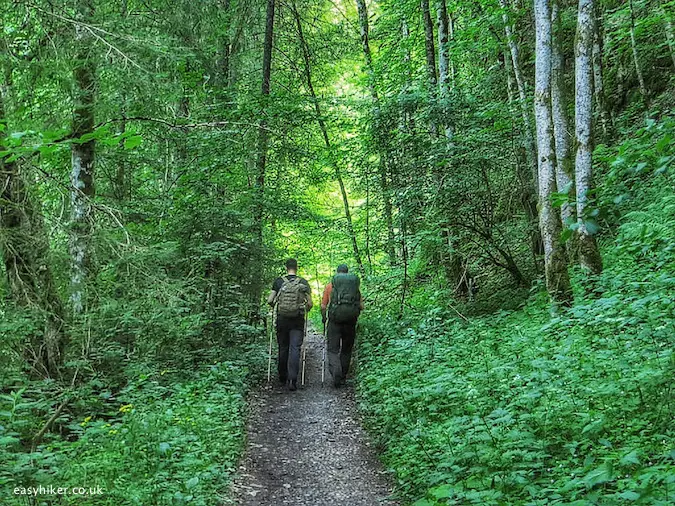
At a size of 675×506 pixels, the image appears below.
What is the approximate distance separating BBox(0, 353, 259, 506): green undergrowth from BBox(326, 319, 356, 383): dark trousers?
8.80ft

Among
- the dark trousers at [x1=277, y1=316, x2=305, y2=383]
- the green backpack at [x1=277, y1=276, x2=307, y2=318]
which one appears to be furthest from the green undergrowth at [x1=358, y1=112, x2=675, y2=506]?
the green backpack at [x1=277, y1=276, x2=307, y2=318]

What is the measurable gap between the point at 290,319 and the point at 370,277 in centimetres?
488

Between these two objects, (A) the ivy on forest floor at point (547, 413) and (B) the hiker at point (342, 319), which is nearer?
(A) the ivy on forest floor at point (547, 413)

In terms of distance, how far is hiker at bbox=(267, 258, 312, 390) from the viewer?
31.9 feet

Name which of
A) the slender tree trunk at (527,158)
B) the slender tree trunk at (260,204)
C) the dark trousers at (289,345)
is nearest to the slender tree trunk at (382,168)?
the slender tree trunk at (260,204)

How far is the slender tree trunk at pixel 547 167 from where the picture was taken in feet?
25.1

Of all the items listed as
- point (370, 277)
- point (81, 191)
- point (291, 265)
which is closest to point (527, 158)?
point (370, 277)

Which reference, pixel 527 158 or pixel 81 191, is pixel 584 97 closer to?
pixel 527 158

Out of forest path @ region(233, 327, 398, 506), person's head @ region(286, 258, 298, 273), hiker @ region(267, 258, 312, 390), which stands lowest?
forest path @ region(233, 327, 398, 506)

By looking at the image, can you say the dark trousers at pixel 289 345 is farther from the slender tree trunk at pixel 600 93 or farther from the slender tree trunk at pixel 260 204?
the slender tree trunk at pixel 600 93

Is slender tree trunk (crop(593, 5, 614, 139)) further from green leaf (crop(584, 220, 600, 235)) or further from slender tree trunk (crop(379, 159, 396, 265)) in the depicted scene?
green leaf (crop(584, 220, 600, 235))

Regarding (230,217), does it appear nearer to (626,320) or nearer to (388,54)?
(626,320)

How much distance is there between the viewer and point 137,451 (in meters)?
5.32

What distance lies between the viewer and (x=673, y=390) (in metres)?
4.50
